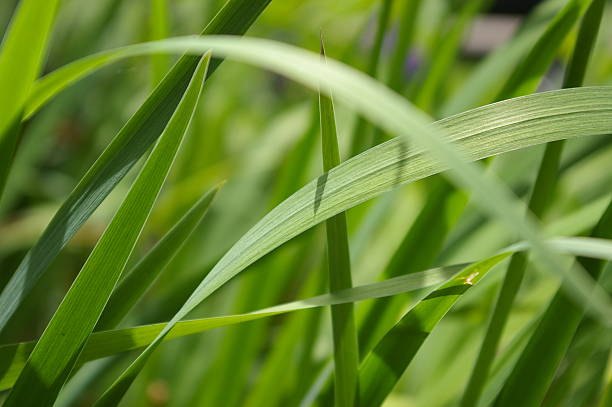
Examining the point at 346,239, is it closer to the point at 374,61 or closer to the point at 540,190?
the point at 540,190

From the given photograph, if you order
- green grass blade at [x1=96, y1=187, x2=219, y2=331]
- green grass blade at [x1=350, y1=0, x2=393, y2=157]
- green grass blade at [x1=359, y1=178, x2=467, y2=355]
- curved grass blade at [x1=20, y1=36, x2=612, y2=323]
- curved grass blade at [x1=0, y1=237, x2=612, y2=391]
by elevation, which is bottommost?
curved grass blade at [x1=20, y1=36, x2=612, y2=323]

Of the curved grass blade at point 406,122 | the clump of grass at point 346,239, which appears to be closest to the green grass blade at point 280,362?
the clump of grass at point 346,239

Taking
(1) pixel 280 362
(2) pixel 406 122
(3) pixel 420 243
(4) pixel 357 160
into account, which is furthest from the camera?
(1) pixel 280 362

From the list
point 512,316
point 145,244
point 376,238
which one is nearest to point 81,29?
point 145,244

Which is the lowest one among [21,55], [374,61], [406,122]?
[406,122]

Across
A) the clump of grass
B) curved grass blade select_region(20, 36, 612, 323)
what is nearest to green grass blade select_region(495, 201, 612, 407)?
the clump of grass

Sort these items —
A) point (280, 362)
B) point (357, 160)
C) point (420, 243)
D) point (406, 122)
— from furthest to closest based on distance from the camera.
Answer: point (280, 362) < point (420, 243) < point (357, 160) < point (406, 122)

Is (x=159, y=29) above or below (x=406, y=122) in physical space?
above

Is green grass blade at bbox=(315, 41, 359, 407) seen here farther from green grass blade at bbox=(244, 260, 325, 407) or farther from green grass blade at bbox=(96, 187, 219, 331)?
green grass blade at bbox=(244, 260, 325, 407)

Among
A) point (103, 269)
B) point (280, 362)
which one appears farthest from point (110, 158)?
point (280, 362)
